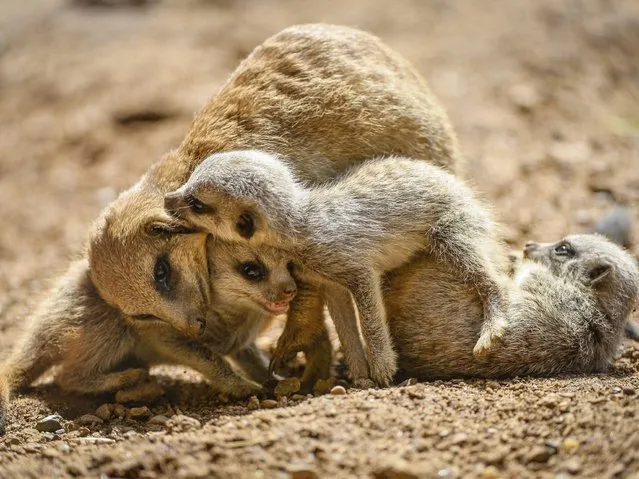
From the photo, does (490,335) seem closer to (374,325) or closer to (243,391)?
(374,325)

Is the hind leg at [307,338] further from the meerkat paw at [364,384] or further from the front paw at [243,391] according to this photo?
the meerkat paw at [364,384]

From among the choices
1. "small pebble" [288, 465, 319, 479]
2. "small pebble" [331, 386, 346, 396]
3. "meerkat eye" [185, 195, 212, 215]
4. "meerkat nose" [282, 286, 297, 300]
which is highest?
"meerkat eye" [185, 195, 212, 215]

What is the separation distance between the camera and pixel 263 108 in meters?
5.27

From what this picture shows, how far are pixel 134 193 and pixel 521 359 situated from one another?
2.60 metres

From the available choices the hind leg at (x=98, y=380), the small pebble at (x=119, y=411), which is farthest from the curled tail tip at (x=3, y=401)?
the small pebble at (x=119, y=411)

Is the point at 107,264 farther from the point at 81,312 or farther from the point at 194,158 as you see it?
the point at 194,158

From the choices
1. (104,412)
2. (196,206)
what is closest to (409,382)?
(196,206)

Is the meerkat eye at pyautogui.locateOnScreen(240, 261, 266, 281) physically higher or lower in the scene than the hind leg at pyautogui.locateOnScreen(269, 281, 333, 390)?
higher

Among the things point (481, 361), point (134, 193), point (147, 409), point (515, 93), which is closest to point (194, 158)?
point (134, 193)

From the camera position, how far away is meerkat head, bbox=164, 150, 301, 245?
15.5 ft

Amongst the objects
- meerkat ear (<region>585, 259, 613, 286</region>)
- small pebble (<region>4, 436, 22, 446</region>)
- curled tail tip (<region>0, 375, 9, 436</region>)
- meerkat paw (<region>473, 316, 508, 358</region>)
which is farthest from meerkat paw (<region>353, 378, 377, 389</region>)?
curled tail tip (<region>0, 375, 9, 436</region>)

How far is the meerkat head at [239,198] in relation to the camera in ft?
15.5

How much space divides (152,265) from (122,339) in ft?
2.35

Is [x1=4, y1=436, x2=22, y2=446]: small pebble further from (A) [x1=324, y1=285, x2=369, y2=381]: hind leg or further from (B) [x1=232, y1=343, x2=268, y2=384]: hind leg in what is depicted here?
(A) [x1=324, y1=285, x2=369, y2=381]: hind leg
